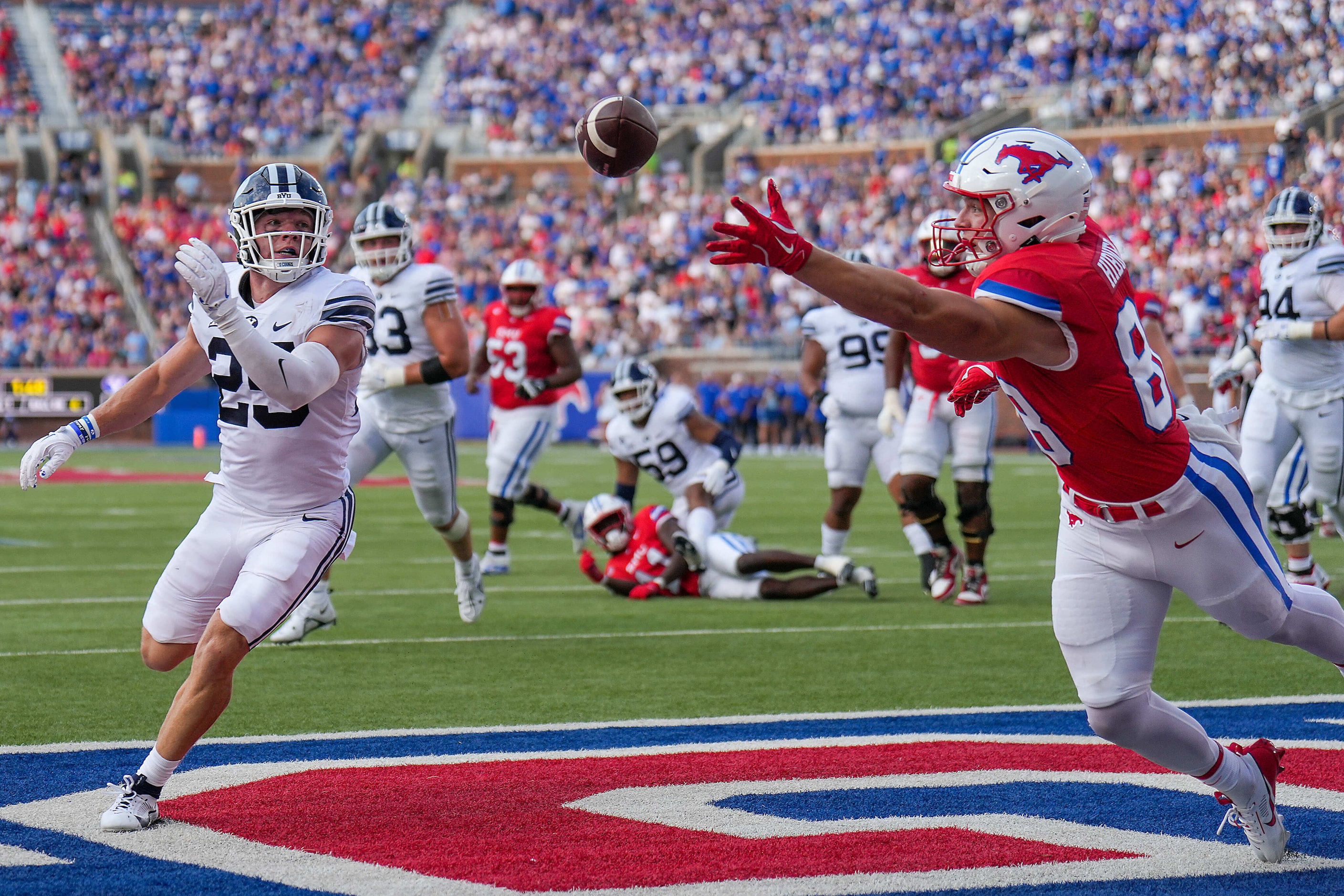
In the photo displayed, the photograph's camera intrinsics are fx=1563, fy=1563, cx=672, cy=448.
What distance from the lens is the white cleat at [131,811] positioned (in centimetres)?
400

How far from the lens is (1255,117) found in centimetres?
2817

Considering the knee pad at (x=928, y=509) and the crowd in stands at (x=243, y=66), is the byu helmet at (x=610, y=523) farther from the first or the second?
the crowd in stands at (x=243, y=66)

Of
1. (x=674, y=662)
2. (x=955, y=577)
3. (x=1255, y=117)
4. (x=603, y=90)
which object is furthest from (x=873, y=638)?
(x=603, y=90)

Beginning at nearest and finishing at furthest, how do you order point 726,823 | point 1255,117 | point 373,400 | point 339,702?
point 726,823 < point 339,702 < point 373,400 < point 1255,117

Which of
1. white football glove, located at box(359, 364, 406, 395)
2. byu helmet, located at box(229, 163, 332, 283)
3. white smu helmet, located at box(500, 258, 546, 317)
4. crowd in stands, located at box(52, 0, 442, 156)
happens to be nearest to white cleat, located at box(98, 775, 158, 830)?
byu helmet, located at box(229, 163, 332, 283)

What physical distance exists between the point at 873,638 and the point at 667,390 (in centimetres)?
284

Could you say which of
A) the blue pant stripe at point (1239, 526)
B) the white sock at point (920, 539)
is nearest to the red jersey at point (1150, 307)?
the white sock at point (920, 539)

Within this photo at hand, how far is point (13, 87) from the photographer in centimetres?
3822

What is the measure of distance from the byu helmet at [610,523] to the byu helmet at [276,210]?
15.5 feet

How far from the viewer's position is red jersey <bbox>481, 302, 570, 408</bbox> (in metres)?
10.7

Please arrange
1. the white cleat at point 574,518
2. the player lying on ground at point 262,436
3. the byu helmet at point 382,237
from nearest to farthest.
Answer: the player lying on ground at point 262,436
the byu helmet at point 382,237
the white cleat at point 574,518

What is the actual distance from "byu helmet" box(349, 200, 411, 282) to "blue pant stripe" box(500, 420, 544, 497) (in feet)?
8.21

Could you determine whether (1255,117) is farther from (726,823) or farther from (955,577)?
(726,823)

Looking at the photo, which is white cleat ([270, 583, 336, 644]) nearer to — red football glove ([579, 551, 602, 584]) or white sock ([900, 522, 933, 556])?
red football glove ([579, 551, 602, 584])
